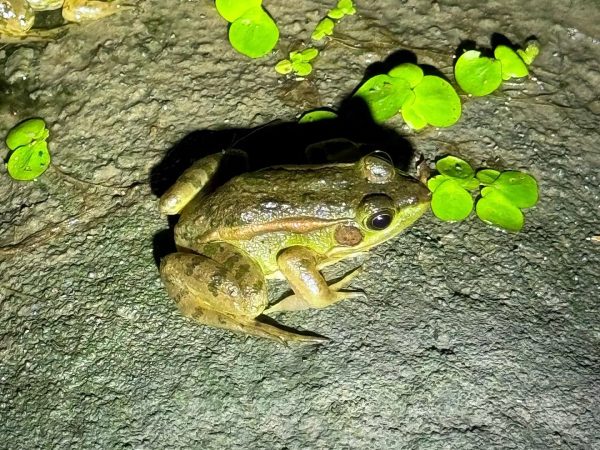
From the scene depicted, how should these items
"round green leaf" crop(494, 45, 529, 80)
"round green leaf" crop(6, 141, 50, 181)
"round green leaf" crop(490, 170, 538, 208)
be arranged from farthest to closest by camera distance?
1. "round green leaf" crop(494, 45, 529, 80)
2. "round green leaf" crop(6, 141, 50, 181)
3. "round green leaf" crop(490, 170, 538, 208)

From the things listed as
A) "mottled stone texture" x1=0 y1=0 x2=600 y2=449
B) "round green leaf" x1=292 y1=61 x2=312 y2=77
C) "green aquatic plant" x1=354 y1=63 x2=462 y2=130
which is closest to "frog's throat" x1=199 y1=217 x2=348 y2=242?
"mottled stone texture" x1=0 y1=0 x2=600 y2=449

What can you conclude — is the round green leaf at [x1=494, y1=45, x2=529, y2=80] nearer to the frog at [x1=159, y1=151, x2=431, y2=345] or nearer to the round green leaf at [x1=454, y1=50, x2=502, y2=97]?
the round green leaf at [x1=454, y1=50, x2=502, y2=97]

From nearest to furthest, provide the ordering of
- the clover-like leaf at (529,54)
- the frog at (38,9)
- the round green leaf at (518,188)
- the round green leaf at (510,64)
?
the round green leaf at (518,188) < the round green leaf at (510,64) < the clover-like leaf at (529,54) < the frog at (38,9)

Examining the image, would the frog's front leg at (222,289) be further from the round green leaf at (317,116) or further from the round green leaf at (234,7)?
the round green leaf at (234,7)

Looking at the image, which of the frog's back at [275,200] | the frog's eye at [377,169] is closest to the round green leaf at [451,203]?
the frog's eye at [377,169]

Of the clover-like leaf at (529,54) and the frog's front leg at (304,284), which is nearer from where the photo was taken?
the frog's front leg at (304,284)

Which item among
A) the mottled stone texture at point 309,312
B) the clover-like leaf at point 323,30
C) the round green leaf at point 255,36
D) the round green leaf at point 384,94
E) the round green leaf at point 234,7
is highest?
the round green leaf at point 234,7
